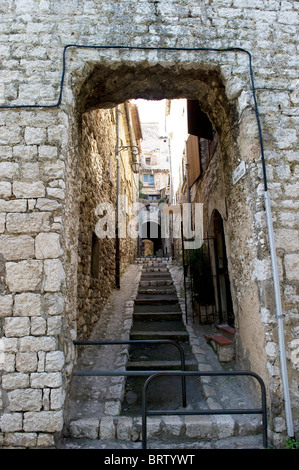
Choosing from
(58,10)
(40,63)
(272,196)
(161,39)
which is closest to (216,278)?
(272,196)

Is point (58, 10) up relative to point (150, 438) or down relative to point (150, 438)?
up

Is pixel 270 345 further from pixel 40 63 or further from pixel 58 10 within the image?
pixel 58 10

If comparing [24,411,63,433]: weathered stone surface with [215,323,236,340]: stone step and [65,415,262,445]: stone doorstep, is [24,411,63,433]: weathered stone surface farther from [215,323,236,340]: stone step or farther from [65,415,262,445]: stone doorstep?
[215,323,236,340]: stone step

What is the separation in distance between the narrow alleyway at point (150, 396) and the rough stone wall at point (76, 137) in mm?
360

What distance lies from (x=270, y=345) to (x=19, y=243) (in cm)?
262

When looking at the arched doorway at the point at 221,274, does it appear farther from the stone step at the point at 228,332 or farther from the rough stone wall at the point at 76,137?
the rough stone wall at the point at 76,137

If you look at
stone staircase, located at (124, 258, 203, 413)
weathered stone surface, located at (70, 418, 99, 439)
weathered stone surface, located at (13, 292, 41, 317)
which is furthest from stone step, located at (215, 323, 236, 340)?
weathered stone surface, located at (13, 292, 41, 317)

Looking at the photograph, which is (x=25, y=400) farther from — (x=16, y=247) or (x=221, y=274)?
(x=221, y=274)

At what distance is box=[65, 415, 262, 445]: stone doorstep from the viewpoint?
2.70m

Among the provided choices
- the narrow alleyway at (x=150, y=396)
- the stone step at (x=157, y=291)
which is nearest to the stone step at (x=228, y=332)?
the narrow alleyway at (x=150, y=396)

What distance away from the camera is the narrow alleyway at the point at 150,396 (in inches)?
106

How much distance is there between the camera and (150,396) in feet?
11.3
